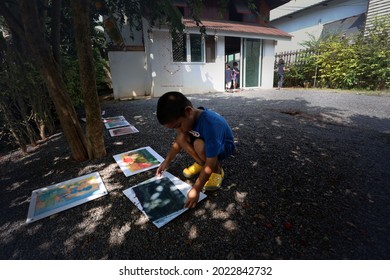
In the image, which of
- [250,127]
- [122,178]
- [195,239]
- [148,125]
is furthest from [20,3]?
[250,127]

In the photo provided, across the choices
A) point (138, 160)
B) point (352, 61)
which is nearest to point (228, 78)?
point (352, 61)

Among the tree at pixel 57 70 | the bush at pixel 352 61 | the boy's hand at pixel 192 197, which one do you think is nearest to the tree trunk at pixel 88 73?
the tree at pixel 57 70

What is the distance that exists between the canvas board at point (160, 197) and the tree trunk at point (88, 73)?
98 centimetres

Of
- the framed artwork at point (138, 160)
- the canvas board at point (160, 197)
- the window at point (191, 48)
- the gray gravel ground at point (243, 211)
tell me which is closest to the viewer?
the gray gravel ground at point (243, 211)

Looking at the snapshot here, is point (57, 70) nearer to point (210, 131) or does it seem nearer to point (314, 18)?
point (210, 131)

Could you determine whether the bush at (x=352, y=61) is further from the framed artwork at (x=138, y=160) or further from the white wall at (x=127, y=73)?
the framed artwork at (x=138, y=160)

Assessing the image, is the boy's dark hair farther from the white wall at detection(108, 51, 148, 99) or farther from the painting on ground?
the white wall at detection(108, 51, 148, 99)

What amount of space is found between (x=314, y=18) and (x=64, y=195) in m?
18.8

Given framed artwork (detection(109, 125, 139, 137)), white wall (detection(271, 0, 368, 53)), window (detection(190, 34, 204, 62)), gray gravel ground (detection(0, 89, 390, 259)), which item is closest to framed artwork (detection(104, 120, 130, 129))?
framed artwork (detection(109, 125, 139, 137))

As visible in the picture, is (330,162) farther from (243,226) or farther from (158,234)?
(158,234)

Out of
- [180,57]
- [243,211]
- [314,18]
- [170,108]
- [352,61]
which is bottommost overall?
[243,211]

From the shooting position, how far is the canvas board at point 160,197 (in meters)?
1.58

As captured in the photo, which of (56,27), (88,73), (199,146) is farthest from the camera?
(56,27)

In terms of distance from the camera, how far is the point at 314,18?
14.5 metres
